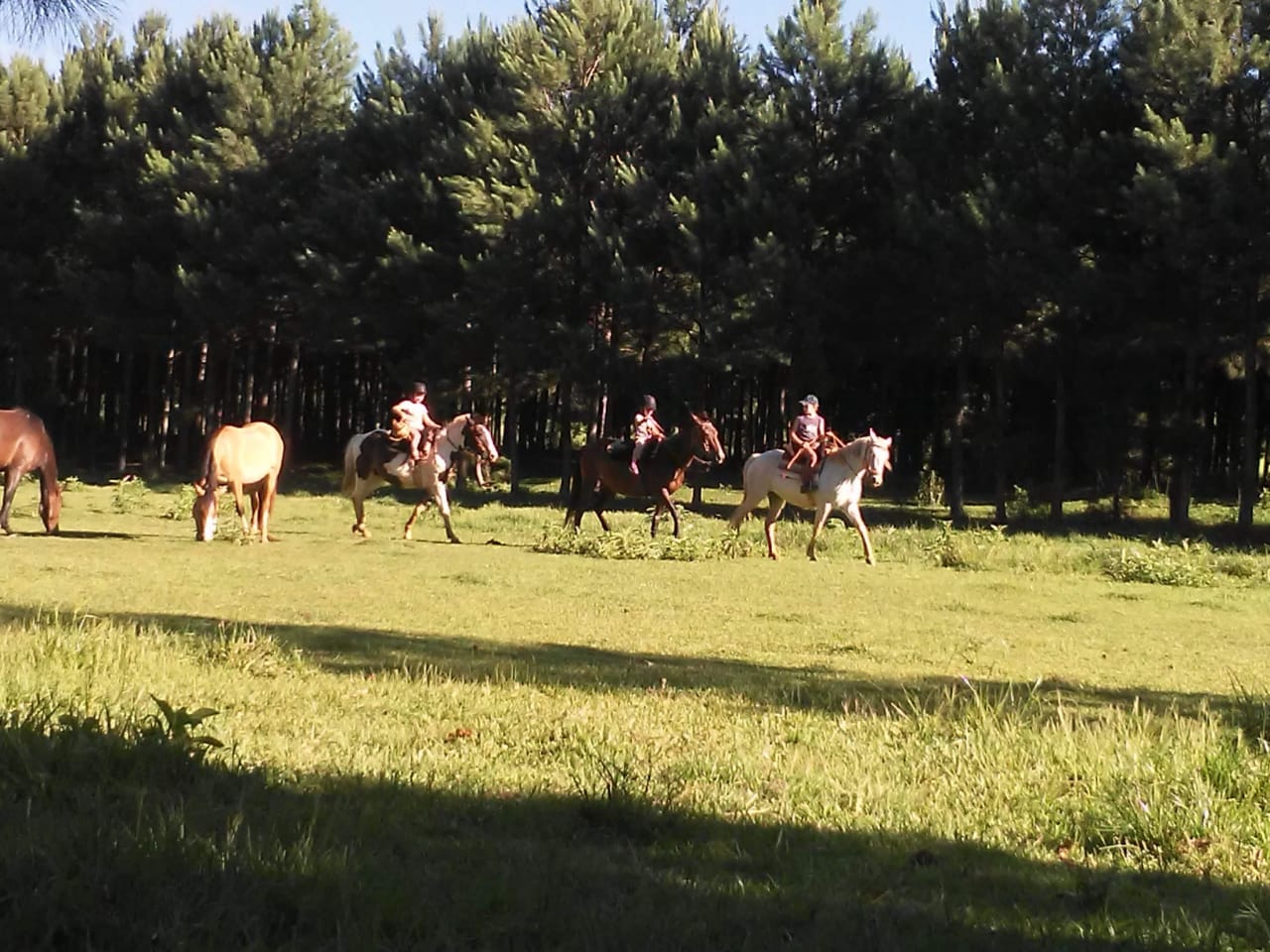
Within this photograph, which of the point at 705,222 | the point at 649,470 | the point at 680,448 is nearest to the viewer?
the point at 680,448

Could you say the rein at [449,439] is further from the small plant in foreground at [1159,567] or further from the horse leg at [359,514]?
the small plant in foreground at [1159,567]

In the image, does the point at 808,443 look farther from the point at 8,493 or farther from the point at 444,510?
the point at 8,493

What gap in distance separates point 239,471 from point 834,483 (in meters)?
8.13

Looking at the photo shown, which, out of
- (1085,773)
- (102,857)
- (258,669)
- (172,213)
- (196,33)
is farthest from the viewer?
(196,33)

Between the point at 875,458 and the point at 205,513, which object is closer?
the point at 205,513

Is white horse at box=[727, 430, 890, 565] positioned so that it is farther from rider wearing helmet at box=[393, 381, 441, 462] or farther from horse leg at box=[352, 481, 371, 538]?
horse leg at box=[352, 481, 371, 538]

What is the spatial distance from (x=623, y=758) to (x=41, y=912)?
9.48 feet

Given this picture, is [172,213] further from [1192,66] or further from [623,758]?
[623,758]

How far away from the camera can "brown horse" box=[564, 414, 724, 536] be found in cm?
2414

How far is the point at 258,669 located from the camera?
859cm

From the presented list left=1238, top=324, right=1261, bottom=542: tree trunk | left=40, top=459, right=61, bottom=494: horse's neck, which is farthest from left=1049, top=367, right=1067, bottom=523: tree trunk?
left=40, top=459, right=61, bottom=494: horse's neck

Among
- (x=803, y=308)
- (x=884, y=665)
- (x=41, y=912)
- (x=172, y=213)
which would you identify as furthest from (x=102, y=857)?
(x=172, y=213)

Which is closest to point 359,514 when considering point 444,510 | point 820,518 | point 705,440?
point 444,510

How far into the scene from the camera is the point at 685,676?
31.6 ft
